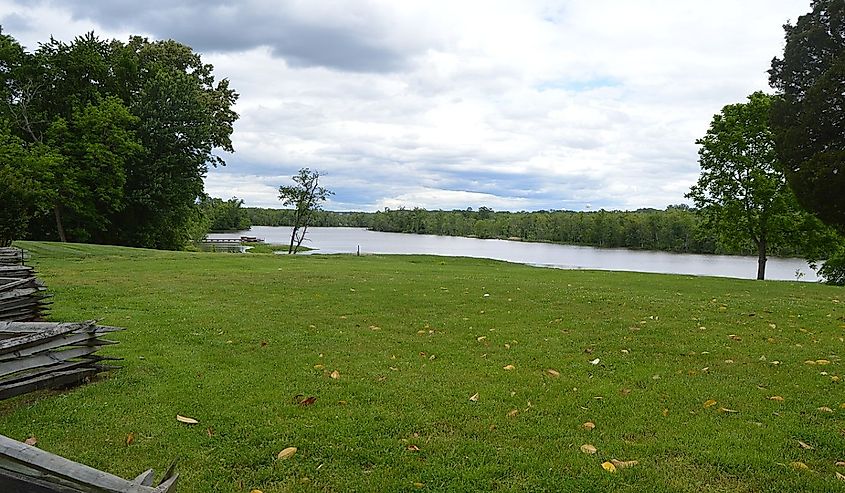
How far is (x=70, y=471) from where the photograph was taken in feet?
8.36

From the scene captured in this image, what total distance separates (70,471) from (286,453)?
1.92 m

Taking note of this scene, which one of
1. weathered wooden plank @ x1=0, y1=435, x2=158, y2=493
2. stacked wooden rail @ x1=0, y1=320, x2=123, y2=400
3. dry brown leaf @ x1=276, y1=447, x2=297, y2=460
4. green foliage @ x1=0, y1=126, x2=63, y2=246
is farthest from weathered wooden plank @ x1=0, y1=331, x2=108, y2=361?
green foliage @ x1=0, y1=126, x2=63, y2=246

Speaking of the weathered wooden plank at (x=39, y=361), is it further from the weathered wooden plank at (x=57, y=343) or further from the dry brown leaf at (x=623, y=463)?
the dry brown leaf at (x=623, y=463)

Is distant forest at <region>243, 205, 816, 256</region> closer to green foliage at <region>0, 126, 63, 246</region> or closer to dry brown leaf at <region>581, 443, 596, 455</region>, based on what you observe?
green foliage at <region>0, 126, 63, 246</region>

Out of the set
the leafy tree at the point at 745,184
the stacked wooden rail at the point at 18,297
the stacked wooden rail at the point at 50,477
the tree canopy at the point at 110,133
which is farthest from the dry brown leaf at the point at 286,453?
the tree canopy at the point at 110,133

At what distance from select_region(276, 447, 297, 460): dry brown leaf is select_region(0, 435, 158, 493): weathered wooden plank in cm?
173

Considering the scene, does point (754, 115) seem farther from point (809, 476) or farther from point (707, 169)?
point (809, 476)

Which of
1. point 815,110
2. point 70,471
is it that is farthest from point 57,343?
point 815,110

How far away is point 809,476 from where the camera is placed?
161 inches

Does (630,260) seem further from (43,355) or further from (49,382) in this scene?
(43,355)

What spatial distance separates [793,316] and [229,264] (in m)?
18.5

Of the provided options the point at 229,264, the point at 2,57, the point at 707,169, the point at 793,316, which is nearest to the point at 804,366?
the point at 793,316

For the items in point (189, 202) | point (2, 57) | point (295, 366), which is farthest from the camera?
point (189, 202)

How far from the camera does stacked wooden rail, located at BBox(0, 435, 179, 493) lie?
8.34 ft
